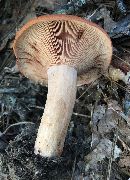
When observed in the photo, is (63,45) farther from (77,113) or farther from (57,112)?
(77,113)

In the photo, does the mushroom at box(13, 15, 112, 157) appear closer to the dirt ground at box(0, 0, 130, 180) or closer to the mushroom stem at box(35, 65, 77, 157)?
the mushroom stem at box(35, 65, 77, 157)

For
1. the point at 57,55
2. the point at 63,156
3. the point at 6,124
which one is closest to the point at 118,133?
the point at 63,156

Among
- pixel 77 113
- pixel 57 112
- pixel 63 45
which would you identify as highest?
pixel 63 45

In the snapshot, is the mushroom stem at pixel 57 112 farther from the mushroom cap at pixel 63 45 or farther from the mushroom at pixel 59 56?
the mushroom cap at pixel 63 45

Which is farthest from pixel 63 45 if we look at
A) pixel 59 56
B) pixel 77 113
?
pixel 77 113

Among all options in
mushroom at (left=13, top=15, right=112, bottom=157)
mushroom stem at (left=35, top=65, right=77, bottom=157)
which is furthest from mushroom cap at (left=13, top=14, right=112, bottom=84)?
mushroom stem at (left=35, top=65, right=77, bottom=157)

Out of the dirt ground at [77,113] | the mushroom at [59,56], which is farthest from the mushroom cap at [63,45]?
the dirt ground at [77,113]
